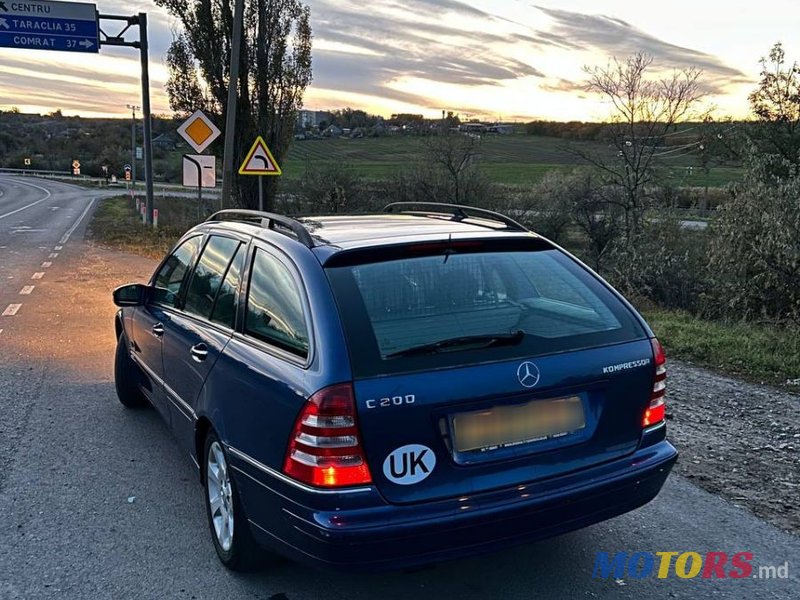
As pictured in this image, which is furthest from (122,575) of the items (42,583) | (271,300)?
(271,300)

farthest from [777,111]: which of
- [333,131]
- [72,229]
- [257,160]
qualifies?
[333,131]

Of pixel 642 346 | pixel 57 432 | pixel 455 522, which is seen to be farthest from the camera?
pixel 57 432

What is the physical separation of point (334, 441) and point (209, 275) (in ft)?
5.92

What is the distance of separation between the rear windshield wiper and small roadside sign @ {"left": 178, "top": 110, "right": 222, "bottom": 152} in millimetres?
14967

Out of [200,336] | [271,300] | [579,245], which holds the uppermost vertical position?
[271,300]

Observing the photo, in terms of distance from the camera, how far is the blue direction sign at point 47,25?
67.7 ft

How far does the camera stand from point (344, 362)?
2715 millimetres

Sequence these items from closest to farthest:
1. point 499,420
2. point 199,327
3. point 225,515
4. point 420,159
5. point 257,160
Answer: point 499,420 → point 225,515 → point 199,327 → point 257,160 → point 420,159

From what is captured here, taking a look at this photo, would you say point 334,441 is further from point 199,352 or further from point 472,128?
point 472,128

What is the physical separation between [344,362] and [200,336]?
1418 mm

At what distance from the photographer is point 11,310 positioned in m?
10.3

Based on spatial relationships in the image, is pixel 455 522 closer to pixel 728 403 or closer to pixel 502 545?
pixel 502 545

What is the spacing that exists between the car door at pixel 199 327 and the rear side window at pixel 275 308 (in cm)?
20

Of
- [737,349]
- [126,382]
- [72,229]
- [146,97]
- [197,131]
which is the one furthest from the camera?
[72,229]
